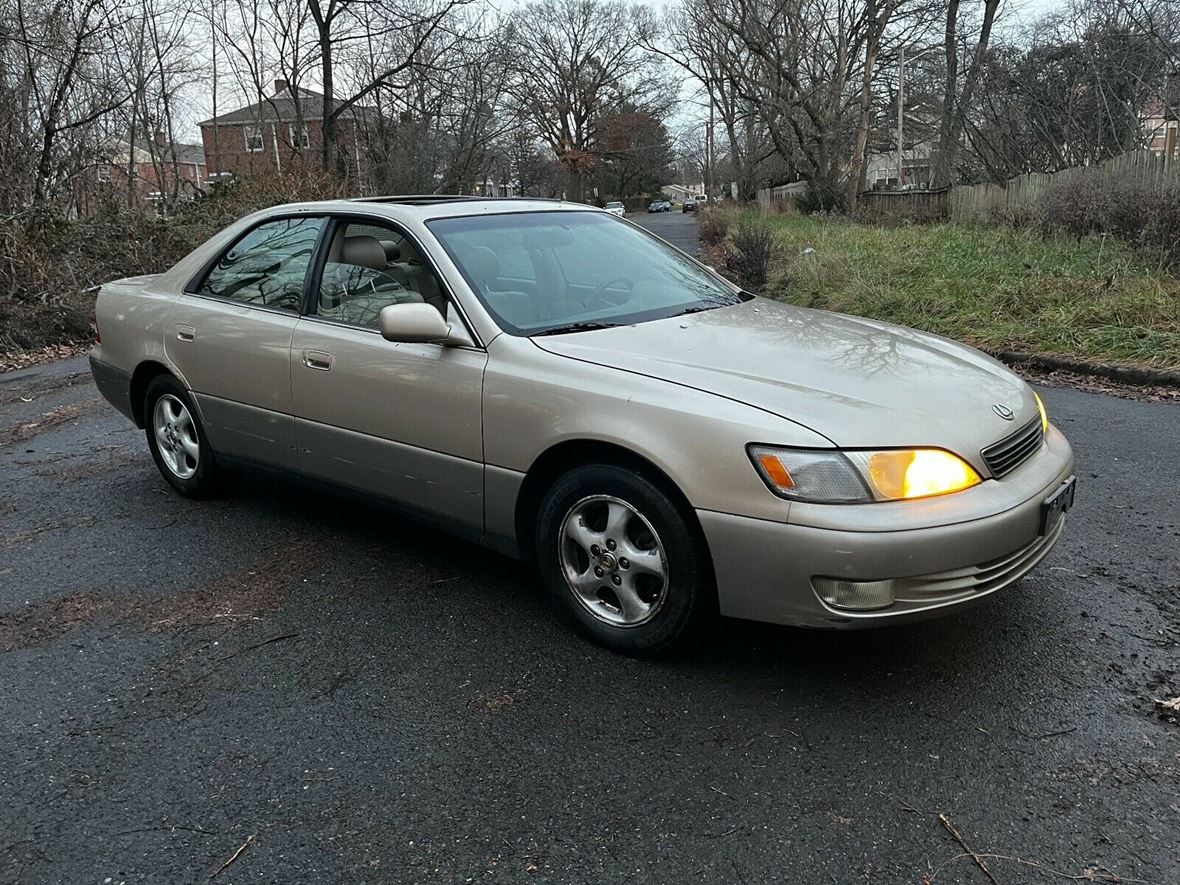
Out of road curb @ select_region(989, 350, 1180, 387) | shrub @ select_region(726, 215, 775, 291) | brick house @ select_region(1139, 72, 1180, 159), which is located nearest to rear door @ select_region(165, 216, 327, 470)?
road curb @ select_region(989, 350, 1180, 387)

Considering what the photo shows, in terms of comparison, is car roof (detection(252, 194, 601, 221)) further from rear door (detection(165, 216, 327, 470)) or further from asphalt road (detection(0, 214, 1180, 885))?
asphalt road (detection(0, 214, 1180, 885))

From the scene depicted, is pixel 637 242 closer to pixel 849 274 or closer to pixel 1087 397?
pixel 1087 397

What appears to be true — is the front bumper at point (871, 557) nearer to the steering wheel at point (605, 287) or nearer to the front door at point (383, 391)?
the front door at point (383, 391)

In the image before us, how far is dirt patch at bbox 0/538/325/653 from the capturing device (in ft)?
11.9

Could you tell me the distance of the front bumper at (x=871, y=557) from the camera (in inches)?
107

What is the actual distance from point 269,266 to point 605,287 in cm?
170

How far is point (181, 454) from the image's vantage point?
16.6ft

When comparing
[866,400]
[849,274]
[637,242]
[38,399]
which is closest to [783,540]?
[866,400]

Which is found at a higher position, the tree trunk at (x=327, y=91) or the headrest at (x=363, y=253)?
the tree trunk at (x=327, y=91)

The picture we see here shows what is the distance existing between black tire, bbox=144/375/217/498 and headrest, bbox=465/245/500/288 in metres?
1.88

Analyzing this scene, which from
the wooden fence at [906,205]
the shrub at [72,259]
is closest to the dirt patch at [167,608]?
the shrub at [72,259]

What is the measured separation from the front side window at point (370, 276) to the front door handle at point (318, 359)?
6.6 inches

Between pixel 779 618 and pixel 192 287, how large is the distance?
357 centimetres

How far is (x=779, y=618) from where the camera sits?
2.86m
